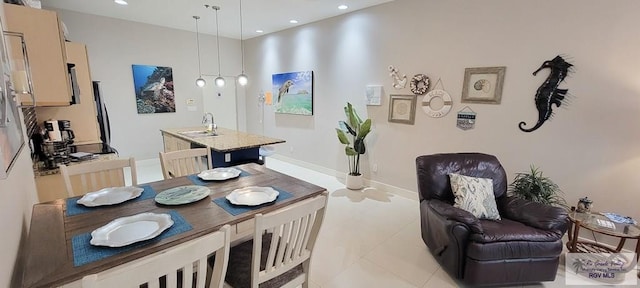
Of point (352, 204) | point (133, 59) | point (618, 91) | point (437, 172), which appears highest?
point (133, 59)

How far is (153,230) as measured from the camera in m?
1.33

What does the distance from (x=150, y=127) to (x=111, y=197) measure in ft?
14.1

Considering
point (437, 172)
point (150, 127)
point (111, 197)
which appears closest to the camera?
point (111, 197)

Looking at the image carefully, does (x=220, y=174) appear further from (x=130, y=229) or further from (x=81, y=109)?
(x=81, y=109)

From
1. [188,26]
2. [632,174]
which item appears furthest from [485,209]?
[188,26]

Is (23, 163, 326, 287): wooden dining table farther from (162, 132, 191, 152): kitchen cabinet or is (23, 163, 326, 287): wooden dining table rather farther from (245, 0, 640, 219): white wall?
(245, 0, 640, 219): white wall

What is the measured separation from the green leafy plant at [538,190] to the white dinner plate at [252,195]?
96.7 inches

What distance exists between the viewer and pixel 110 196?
1.71 meters

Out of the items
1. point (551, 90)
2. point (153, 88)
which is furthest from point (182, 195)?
point (153, 88)

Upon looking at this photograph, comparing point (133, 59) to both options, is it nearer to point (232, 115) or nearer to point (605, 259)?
point (232, 115)

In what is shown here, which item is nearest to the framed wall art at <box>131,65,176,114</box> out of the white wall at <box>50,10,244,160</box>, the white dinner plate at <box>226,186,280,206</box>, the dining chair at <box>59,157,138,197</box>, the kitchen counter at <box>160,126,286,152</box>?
the white wall at <box>50,10,244,160</box>

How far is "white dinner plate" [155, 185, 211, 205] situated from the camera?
5.46 feet

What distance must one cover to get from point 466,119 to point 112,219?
139 inches

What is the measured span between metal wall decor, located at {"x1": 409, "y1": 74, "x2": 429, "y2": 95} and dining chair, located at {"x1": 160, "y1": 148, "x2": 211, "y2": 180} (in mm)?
2707
